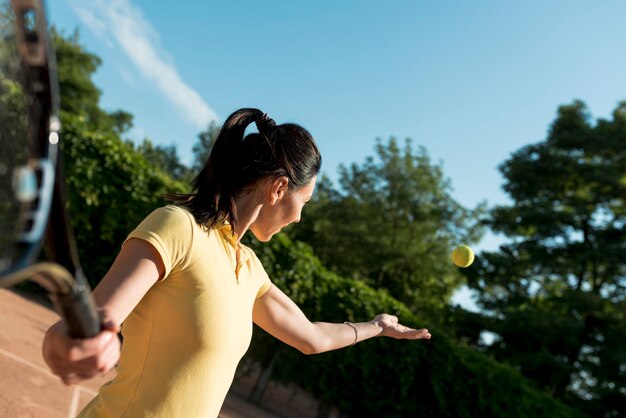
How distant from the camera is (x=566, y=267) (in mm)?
20969

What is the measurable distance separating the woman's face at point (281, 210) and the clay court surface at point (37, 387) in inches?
125

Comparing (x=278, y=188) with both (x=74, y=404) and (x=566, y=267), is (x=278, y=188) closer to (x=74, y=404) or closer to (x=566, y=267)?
(x=74, y=404)

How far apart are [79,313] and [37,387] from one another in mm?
4750

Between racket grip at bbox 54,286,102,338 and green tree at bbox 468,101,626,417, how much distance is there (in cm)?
1953

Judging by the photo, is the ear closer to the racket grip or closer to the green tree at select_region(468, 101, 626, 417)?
the racket grip

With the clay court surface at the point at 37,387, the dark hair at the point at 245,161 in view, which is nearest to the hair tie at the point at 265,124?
the dark hair at the point at 245,161

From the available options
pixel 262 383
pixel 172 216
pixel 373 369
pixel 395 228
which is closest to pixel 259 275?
pixel 172 216

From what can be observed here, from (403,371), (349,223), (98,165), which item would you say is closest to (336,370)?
(403,371)

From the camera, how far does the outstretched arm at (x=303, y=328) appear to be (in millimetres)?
2389

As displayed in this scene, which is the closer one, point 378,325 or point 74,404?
point 378,325

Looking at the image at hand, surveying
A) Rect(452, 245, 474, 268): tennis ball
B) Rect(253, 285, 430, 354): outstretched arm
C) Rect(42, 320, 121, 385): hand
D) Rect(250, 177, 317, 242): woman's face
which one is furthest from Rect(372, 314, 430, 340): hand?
Rect(452, 245, 474, 268): tennis ball

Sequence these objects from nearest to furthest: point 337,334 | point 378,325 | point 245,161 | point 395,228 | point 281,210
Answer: point 245,161 < point 281,210 < point 337,334 < point 378,325 < point 395,228

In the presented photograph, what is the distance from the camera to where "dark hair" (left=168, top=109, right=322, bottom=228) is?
199 centimetres

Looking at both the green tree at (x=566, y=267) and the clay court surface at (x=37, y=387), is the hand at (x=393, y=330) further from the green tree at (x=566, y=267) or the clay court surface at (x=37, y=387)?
the green tree at (x=566, y=267)
